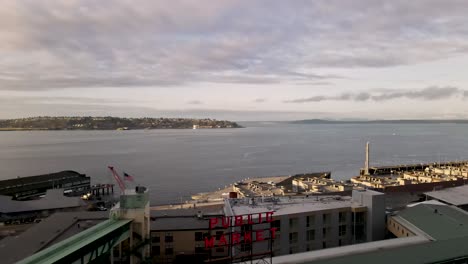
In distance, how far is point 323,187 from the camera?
4634cm

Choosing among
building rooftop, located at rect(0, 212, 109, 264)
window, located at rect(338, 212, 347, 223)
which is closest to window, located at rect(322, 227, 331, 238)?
window, located at rect(338, 212, 347, 223)

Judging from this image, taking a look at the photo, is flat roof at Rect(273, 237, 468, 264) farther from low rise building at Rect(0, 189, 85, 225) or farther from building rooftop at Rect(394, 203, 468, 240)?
low rise building at Rect(0, 189, 85, 225)

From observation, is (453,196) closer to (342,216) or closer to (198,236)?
(342,216)

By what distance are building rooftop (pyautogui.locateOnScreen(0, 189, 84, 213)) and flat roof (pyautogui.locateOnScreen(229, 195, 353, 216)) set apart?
23210 mm

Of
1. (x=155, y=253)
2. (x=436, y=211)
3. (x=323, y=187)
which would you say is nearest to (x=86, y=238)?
(x=155, y=253)

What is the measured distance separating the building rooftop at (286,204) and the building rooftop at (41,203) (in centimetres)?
2321

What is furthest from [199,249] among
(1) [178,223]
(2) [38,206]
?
(2) [38,206]

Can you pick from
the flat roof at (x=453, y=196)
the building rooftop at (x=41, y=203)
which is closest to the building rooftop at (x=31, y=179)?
the building rooftop at (x=41, y=203)

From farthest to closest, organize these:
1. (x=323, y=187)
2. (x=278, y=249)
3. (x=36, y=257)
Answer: (x=323, y=187) → (x=278, y=249) → (x=36, y=257)

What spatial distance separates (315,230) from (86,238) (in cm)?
1379

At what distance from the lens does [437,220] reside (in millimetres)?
19844

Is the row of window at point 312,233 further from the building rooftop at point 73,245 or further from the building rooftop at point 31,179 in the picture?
the building rooftop at point 31,179

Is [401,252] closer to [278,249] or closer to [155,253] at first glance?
[278,249]

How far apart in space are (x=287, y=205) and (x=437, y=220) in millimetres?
7820
